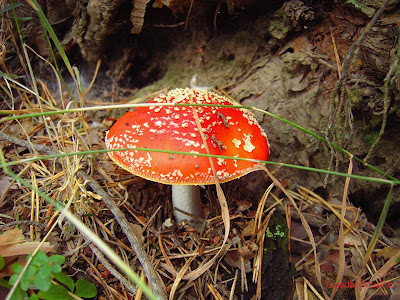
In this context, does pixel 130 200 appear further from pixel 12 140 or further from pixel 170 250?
pixel 12 140

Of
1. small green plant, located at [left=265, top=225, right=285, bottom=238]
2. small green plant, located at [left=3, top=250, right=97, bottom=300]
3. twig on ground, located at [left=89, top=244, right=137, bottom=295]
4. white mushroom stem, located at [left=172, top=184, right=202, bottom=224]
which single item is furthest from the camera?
white mushroom stem, located at [left=172, top=184, right=202, bottom=224]

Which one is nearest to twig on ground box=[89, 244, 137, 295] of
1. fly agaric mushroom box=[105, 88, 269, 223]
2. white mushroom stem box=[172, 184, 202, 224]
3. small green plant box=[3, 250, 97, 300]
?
small green plant box=[3, 250, 97, 300]

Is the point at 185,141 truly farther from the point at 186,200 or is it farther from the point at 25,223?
the point at 25,223

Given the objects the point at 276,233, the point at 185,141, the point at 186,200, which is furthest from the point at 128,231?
the point at 276,233

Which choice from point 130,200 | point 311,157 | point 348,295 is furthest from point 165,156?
point 348,295

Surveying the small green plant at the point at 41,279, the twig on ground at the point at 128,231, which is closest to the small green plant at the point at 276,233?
the twig on ground at the point at 128,231

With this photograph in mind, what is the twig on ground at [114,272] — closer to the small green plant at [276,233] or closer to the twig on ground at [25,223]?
the twig on ground at [25,223]

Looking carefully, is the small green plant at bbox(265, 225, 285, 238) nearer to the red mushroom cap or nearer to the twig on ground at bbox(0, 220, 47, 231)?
the red mushroom cap
